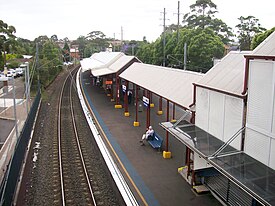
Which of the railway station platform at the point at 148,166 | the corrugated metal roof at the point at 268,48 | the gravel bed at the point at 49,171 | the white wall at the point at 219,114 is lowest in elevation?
the gravel bed at the point at 49,171

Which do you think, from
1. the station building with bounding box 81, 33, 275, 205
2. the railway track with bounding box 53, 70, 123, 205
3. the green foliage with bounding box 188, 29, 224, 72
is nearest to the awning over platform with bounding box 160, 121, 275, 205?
the station building with bounding box 81, 33, 275, 205

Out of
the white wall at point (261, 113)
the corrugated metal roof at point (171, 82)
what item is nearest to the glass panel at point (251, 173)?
the white wall at point (261, 113)

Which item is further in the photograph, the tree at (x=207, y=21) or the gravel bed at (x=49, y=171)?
the tree at (x=207, y=21)

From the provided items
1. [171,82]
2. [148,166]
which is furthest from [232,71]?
[148,166]

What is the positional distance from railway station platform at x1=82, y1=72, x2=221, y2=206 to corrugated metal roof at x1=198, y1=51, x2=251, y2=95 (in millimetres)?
3336

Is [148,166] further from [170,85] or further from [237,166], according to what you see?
[237,166]

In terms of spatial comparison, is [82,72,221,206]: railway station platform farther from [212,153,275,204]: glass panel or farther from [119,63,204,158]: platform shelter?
[212,153,275,204]: glass panel

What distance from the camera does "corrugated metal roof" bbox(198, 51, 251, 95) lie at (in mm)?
8180

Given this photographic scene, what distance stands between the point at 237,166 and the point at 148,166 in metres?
5.52

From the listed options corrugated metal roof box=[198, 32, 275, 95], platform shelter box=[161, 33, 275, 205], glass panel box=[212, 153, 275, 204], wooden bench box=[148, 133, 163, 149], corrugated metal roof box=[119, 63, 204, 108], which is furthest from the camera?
wooden bench box=[148, 133, 163, 149]

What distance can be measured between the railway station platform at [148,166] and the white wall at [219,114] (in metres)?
2.05

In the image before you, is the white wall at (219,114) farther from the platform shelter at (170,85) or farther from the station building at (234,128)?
the platform shelter at (170,85)

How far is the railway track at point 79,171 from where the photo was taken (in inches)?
387

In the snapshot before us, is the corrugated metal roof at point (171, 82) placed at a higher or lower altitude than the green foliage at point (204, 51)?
lower
